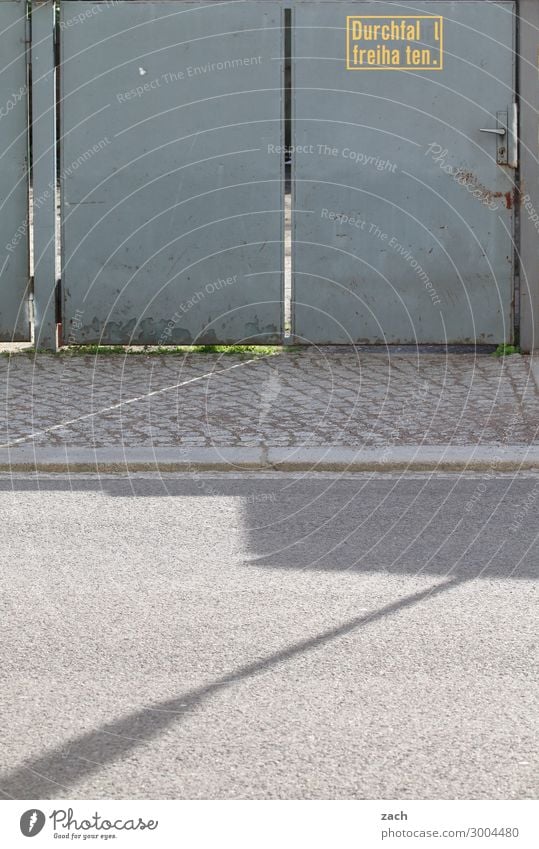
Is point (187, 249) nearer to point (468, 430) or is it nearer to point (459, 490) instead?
point (468, 430)

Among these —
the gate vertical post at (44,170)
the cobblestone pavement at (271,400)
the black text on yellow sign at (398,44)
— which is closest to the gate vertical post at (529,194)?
the cobblestone pavement at (271,400)

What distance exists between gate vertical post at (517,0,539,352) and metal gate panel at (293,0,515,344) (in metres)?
0.10

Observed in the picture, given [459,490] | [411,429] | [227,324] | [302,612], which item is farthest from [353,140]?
[302,612]

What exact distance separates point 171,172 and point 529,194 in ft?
8.39

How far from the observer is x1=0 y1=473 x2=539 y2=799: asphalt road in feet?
12.7

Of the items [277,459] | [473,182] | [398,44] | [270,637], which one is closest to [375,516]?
[277,459]

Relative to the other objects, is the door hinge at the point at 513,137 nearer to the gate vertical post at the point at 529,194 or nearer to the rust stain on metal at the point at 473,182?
the gate vertical post at the point at 529,194

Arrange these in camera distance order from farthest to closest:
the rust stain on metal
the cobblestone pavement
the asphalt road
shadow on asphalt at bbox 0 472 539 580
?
1. the rust stain on metal
2. the cobblestone pavement
3. shadow on asphalt at bbox 0 472 539 580
4. the asphalt road

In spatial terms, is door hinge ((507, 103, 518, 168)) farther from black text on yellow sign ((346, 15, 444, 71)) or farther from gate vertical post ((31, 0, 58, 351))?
gate vertical post ((31, 0, 58, 351))

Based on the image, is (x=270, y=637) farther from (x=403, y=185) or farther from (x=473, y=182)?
(x=473, y=182)

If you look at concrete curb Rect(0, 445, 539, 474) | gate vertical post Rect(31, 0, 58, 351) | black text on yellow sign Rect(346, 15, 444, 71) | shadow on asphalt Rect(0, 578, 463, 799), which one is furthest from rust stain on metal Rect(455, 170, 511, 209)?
shadow on asphalt Rect(0, 578, 463, 799)

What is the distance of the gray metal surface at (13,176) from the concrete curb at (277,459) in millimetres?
3202

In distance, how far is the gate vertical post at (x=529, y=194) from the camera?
33.9 ft

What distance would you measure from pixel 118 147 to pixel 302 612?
6080mm
